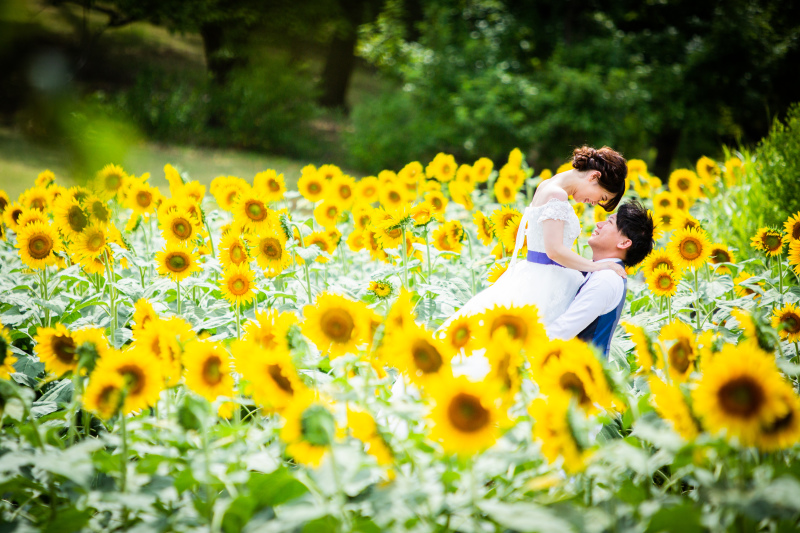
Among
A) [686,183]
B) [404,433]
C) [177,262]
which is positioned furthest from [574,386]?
[686,183]

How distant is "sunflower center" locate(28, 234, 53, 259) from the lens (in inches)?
105

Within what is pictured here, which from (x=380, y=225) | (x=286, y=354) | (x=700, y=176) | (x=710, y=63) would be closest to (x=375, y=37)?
(x=710, y=63)

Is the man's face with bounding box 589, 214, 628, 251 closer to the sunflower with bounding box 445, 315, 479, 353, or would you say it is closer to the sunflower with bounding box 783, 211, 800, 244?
the sunflower with bounding box 783, 211, 800, 244

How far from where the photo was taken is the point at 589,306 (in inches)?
99.3

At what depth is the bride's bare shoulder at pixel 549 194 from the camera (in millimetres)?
2797

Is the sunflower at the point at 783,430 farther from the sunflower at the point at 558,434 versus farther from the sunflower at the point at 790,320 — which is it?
the sunflower at the point at 790,320

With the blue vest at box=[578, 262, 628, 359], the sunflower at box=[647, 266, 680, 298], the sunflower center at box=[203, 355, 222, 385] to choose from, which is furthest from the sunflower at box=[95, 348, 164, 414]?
the sunflower at box=[647, 266, 680, 298]

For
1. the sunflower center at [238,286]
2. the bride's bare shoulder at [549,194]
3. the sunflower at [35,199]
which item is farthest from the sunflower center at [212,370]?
Answer: the sunflower at [35,199]

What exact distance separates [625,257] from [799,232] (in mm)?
685

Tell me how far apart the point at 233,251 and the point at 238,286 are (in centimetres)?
32

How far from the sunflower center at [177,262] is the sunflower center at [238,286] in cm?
30

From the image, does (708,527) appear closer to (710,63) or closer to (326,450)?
(326,450)

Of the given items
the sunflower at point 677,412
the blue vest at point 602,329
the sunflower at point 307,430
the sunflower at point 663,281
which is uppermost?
the sunflower at point 677,412

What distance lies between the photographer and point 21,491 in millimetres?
1432
